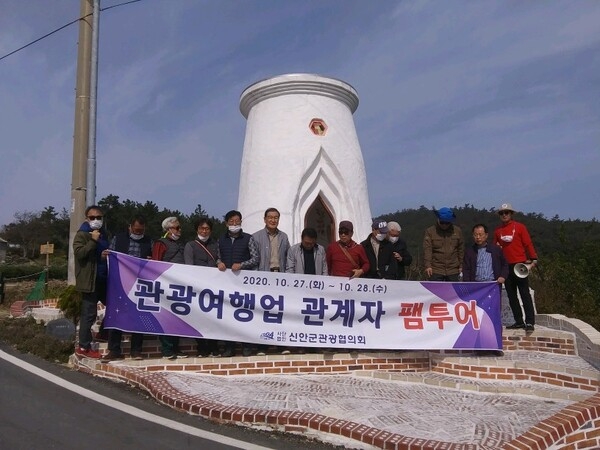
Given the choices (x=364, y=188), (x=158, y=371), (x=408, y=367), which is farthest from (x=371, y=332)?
(x=364, y=188)

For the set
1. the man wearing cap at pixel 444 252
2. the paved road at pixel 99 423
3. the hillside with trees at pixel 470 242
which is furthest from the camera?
the hillside with trees at pixel 470 242

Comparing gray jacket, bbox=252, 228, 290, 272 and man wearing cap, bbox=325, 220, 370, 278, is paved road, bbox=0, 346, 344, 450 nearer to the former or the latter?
gray jacket, bbox=252, 228, 290, 272

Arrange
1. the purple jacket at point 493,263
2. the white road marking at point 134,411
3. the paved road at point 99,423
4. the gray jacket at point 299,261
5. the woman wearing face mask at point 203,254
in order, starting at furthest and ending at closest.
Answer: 1. the purple jacket at point 493,263
2. the gray jacket at point 299,261
3. the woman wearing face mask at point 203,254
4. the white road marking at point 134,411
5. the paved road at point 99,423

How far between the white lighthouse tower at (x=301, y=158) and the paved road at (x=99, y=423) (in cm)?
545

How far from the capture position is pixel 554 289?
9797mm

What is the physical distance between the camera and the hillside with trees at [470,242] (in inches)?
370

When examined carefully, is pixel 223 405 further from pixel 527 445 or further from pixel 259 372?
pixel 527 445

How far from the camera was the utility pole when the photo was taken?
239 inches

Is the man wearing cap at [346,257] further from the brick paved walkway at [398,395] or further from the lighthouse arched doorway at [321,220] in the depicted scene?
the lighthouse arched doorway at [321,220]

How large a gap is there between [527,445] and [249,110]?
335 inches

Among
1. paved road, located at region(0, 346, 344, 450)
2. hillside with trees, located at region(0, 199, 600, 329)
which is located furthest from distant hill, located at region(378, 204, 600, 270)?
paved road, located at region(0, 346, 344, 450)

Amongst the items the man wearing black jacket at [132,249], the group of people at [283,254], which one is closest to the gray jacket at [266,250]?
the group of people at [283,254]

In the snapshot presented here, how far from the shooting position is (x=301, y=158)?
948cm

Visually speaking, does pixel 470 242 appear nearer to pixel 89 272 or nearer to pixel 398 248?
pixel 398 248
